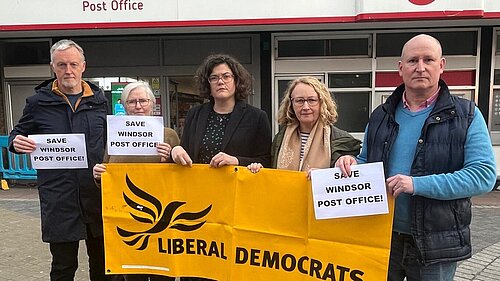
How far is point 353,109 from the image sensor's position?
872cm

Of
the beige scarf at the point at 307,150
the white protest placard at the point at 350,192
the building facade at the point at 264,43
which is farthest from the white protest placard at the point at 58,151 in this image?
the building facade at the point at 264,43

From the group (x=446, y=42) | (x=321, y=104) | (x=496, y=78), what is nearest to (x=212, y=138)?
(x=321, y=104)

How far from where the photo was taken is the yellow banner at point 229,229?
2.41 metres

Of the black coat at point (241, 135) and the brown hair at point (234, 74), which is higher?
the brown hair at point (234, 74)

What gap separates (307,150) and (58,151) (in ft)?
5.47

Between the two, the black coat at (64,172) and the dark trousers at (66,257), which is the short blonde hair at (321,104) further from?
the dark trousers at (66,257)

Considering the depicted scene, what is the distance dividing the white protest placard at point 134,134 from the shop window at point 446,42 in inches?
264

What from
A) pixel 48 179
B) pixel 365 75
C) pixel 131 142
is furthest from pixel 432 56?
pixel 365 75

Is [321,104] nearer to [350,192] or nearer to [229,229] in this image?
[350,192]

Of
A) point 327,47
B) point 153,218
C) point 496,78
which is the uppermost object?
point 327,47

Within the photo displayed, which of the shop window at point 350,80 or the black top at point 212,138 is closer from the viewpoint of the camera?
the black top at point 212,138

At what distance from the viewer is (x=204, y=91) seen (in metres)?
2.93

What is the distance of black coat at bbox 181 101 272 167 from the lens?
278cm

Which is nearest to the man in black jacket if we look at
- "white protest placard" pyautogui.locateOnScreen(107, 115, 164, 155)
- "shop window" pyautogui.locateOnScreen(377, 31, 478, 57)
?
"white protest placard" pyautogui.locateOnScreen(107, 115, 164, 155)
